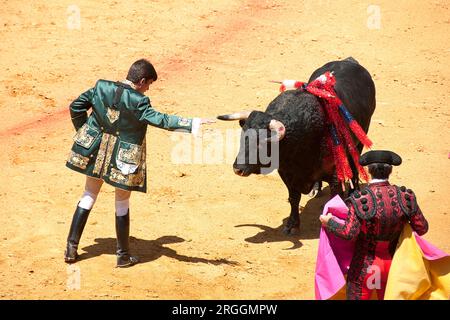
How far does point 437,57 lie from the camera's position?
15352 millimetres

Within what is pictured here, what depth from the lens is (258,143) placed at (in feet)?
28.3

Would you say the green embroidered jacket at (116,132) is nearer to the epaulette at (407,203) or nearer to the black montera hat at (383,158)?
the black montera hat at (383,158)

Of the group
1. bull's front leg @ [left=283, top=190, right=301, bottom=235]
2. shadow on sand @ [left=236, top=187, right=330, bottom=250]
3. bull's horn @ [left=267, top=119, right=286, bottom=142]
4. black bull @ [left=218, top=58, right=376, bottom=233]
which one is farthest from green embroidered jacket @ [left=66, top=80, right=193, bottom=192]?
bull's front leg @ [left=283, top=190, right=301, bottom=235]

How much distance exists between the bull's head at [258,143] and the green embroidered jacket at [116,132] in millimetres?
1233

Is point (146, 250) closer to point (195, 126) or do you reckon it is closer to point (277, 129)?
point (195, 126)

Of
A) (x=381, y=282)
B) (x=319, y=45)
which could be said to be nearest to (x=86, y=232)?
(x=381, y=282)

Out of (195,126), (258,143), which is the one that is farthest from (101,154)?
(258,143)

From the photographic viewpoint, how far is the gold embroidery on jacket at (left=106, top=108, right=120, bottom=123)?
757 cm

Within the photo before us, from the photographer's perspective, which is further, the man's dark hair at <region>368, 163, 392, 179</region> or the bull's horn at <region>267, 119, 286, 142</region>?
the bull's horn at <region>267, 119, 286, 142</region>

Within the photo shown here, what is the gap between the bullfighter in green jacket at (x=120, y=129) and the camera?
7500 mm

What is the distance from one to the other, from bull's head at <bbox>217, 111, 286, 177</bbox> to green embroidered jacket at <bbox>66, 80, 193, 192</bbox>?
4.04 feet

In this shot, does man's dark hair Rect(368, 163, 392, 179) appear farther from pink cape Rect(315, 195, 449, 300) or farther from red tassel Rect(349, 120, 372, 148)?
red tassel Rect(349, 120, 372, 148)

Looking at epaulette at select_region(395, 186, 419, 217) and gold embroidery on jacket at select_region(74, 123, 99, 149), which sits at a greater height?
gold embroidery on jacket at select_region(74, 123, 99, 149)

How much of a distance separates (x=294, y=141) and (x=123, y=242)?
2.11 m
